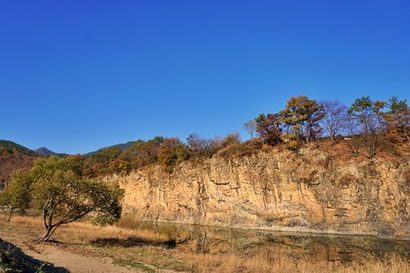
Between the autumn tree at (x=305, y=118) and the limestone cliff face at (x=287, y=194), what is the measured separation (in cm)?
493

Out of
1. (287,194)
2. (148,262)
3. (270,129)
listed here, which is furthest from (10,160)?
(148,262)

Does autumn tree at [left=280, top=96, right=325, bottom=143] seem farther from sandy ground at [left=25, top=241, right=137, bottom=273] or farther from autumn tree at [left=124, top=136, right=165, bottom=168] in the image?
sandy ground at [left=25, top=241, right=137, bottom=273]

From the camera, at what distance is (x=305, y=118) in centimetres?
6097

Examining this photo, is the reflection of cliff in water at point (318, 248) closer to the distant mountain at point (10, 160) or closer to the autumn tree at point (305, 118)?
the autumn tree at point (305, 118)

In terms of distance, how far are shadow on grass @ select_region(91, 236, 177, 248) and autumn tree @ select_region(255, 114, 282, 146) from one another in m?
33.7

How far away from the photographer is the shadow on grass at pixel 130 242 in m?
27.8

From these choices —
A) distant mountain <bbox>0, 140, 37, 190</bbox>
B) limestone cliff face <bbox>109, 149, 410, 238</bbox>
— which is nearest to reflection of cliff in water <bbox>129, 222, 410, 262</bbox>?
limestone cliff face <bbox>109, 149, 410, 238</bbox>

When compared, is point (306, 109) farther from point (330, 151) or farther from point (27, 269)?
point (27, 269)

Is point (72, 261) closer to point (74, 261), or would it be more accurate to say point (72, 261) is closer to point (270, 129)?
point (74, 261)

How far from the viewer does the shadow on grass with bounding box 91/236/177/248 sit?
27806mm

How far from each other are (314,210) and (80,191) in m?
35.5

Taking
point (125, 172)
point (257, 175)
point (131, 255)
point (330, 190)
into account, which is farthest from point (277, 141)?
point (131, 255)

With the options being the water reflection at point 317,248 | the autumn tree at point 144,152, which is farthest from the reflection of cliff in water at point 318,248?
the autumn tree at point 144,152

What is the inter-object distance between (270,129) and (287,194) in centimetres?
1289
